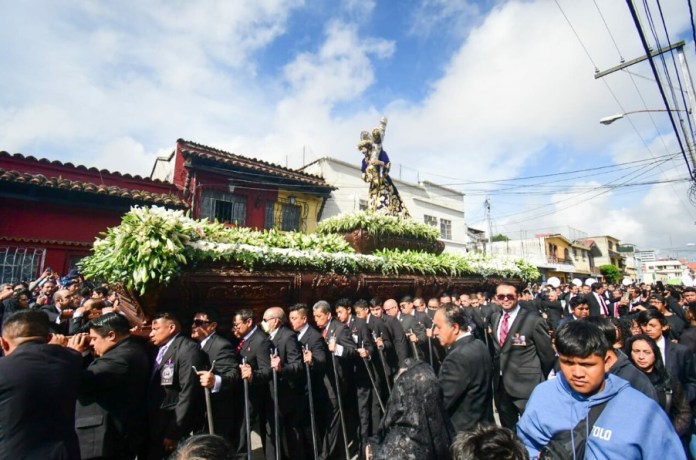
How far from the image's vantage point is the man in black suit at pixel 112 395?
321 centimetres

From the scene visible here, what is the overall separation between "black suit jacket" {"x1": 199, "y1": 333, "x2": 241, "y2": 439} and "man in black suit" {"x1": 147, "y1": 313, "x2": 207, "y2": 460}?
0.58 feet

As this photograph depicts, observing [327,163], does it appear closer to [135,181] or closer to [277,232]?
[135,181]

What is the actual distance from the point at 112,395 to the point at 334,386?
3.03 meters

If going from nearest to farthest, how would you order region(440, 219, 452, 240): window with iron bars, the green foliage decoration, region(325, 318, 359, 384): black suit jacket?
1. region(325, 318, 359, 384): black suit jacket
2. the green foliage decoration
3. region(440, 219, 452, 240): window with iron bars

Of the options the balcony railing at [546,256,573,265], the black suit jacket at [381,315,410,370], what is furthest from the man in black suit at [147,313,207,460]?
the balcony railing at [546,256,573,265]

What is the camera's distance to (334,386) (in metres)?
5.57

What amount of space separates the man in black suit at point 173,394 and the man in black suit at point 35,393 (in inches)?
38.9

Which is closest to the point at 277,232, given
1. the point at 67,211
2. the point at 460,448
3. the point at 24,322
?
the point at 24,322

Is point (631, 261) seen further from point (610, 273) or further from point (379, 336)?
point (379, 336)

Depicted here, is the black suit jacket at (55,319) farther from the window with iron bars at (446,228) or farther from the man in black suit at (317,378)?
the window with iron bars at (446,228)

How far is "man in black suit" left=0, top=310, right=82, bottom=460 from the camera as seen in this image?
103 inches

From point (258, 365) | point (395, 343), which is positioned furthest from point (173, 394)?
point (395, 343)

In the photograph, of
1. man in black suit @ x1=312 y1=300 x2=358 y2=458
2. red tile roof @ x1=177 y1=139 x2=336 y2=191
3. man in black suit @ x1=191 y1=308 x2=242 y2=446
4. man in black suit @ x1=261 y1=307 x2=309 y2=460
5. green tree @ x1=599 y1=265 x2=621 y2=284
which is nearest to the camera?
man in black suit @ x1=191 y1=308 x2=242 y2=446

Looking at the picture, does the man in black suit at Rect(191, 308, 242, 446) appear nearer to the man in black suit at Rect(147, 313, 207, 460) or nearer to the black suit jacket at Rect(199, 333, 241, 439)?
the black suit jacket at Rect(199, 333, 241, 439)
